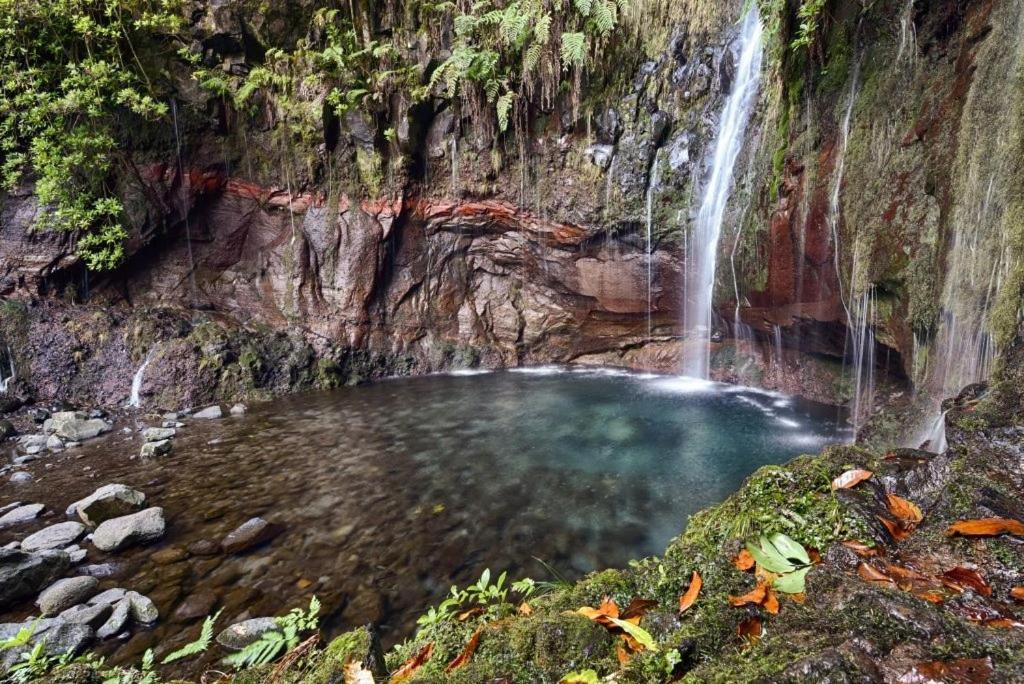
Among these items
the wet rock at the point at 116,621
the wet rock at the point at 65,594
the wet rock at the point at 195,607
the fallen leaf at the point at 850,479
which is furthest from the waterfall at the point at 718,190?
the wet rock at the point at 65,594

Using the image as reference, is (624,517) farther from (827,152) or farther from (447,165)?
(447,165)

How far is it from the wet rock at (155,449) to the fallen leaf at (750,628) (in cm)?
892

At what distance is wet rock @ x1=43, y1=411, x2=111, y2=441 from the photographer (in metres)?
8.84

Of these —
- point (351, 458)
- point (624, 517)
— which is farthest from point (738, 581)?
point (351, 458)

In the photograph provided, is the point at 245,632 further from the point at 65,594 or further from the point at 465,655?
the point at 465,655

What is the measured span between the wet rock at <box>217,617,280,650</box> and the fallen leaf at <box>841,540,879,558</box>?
3.85m

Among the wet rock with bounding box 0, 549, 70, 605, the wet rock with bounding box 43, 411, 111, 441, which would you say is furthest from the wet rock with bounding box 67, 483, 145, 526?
the wet rock with bounding box 43, 411, 111, 441

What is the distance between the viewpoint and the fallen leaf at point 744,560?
6.86 feet

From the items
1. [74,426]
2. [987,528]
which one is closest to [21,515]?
[74,426]

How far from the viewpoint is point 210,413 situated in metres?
10.1

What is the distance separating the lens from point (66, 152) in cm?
1105

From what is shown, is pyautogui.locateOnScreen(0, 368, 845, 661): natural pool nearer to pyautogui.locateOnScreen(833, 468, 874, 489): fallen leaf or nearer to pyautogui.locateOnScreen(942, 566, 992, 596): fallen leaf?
pyautogui.locateOnScreen(833, 468, 874, 489): fallen leaf

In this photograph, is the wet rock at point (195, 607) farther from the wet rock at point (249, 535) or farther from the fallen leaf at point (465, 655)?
the fallen leaf at point (465, 655)

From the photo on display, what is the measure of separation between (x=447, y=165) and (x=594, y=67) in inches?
183
